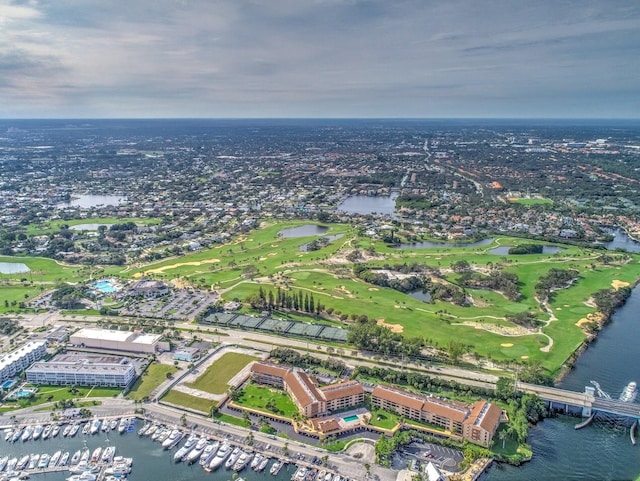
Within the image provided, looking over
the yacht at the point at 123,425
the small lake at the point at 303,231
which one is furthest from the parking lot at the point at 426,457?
the small lake at the point at 303,231

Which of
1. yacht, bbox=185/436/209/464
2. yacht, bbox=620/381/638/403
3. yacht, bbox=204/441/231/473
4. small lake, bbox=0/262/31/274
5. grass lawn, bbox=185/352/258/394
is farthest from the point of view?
small lake, bbox=0/262/31/274

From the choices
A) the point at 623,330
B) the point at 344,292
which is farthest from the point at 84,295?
the point at 623,330

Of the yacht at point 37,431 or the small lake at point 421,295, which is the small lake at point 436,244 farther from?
the yacht at point 37,431

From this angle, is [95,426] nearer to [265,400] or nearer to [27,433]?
[27,433]

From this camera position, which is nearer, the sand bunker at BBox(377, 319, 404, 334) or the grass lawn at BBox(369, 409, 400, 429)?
the grass lawn at BBox(369, 409, 400, 429)

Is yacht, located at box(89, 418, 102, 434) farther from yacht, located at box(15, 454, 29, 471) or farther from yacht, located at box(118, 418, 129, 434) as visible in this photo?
yacht, located at box(15, 454, 29, 471)

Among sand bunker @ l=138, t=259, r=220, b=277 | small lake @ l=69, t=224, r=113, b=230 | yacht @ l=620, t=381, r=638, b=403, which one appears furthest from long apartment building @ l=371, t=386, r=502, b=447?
small lake @ l=69, t=224, r=113, b=230
